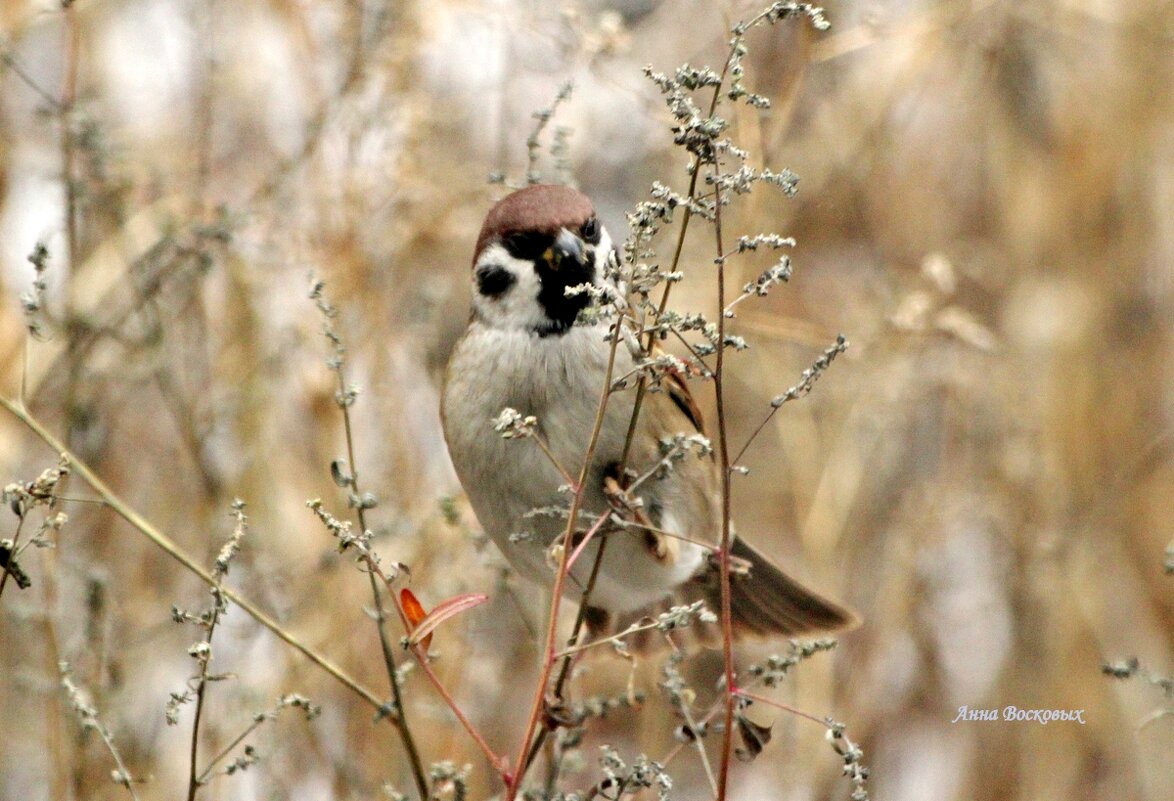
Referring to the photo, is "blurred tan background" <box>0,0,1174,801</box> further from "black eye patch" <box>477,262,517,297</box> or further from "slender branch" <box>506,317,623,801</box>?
"slender branch" <box>506,317,623,801</box>

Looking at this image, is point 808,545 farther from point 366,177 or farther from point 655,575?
point 366,177

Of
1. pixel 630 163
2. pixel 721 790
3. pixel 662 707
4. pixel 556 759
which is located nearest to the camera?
pixel 721 790

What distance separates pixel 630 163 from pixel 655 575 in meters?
1.98

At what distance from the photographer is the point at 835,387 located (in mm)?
3217

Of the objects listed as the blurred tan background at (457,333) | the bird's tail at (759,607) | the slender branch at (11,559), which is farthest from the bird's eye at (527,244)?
the slender branch at (11,559)

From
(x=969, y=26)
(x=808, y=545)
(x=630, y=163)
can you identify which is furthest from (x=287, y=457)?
(x=969, y=26)

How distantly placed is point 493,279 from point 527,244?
0.13m

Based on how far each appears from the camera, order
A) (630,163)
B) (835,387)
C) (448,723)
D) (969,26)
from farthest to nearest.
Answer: (630,163)
(969,26)
(835,387)
(448,723)

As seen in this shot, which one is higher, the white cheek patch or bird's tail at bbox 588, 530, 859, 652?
the white cheek patch

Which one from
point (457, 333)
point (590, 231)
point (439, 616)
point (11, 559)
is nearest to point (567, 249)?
point (590, 231)

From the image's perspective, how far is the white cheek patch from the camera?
237 cm

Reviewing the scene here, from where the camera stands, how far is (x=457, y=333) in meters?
4.00

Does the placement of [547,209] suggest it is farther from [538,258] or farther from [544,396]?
[544,396]

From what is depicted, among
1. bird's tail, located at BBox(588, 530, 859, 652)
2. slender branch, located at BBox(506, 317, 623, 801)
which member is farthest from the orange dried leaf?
bird's tail, located at BBox(588, 530, 859, 652)
